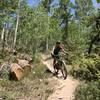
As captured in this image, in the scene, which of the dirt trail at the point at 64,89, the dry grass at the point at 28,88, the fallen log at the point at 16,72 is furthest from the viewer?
the fallen log at the point at 16,72

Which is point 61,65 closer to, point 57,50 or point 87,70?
point 57,50

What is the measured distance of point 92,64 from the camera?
15727 millimetres

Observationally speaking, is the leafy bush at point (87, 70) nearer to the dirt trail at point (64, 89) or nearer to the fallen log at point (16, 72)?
the dirt trail at point (64, 89)

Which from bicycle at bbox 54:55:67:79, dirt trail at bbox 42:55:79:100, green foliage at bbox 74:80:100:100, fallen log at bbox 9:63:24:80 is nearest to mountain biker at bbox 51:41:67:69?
bicycle at bbox 54:55:67:79

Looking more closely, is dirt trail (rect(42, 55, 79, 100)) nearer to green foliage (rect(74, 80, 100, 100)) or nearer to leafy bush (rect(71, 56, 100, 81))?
green foliage (rect(74, 80, 100, 100))

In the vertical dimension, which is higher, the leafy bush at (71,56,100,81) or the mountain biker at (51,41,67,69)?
the mountain biker at (51,41,67,69)

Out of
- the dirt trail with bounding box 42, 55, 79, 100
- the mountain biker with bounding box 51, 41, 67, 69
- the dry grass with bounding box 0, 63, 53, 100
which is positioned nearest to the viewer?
the dry grass with bounding box 0, 63, 53, 100

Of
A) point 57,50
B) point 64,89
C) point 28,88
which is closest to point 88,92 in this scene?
point 64,89

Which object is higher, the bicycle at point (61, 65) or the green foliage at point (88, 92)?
the bicycle at point (61, 65)

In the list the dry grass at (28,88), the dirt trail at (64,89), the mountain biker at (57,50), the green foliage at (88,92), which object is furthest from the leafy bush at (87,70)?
the green foliage at (88,92)

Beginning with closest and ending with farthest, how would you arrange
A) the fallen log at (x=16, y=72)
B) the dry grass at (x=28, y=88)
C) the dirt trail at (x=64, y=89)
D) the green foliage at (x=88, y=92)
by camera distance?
1. the green foliage at (x=88, y=92)
2. the dry grass at (x=28, y=88)
3. the dirt trail at (x=64, y=89)
4. the fallen log at (x=16, y=72)

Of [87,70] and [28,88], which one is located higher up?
[87,70]

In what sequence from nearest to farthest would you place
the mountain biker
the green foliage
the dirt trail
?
Result: the green foliage, the dirt trail, the mountain biker

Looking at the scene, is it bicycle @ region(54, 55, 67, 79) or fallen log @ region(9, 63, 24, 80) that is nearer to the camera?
fallen log @ region(9, 63, 24, 80)
